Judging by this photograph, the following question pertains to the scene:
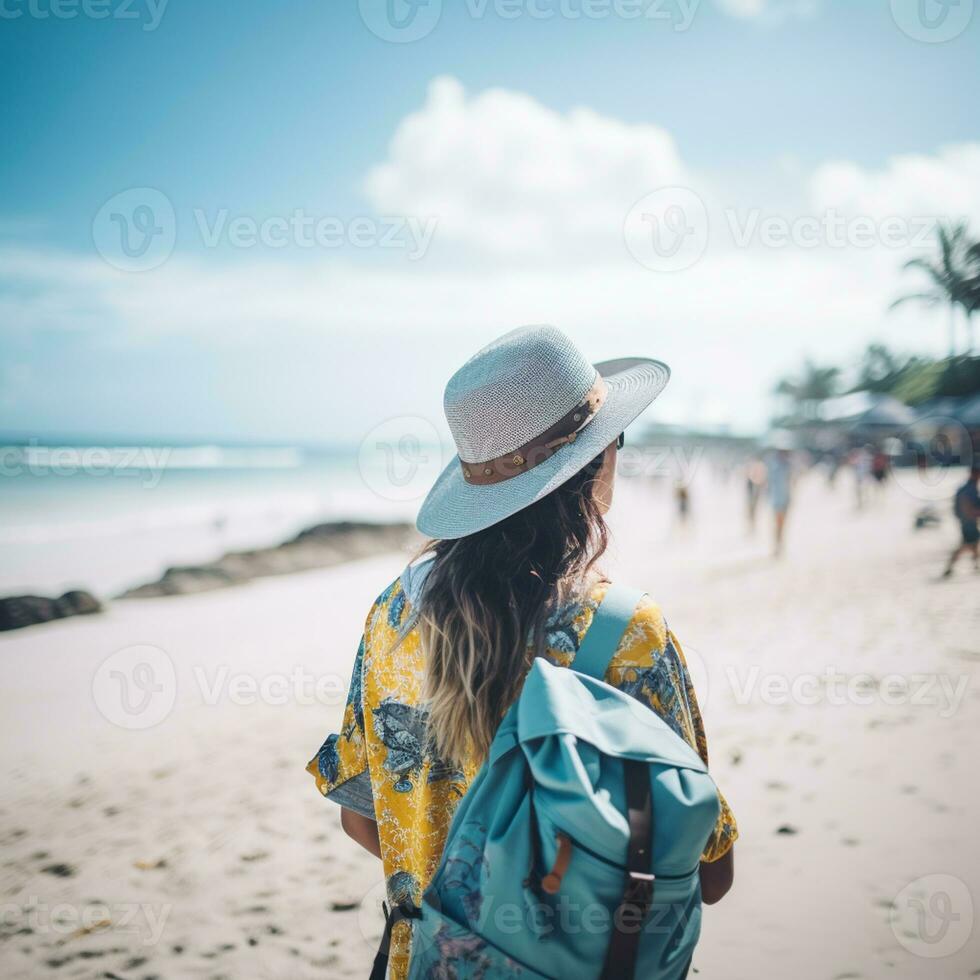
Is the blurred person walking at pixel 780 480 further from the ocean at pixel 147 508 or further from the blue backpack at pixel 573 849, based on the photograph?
the blue backpack at pixel 573 849

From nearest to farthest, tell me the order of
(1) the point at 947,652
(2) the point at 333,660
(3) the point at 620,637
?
(3) the point at 620,637, (1) the point at 947,652, (2) the point at 333,660

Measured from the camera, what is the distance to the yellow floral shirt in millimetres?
1197

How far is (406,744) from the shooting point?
1388mm

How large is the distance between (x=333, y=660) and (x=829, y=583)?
6.55 metres

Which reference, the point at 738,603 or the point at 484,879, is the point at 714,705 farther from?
the point at 484,879

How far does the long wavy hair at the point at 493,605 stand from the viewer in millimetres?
1210

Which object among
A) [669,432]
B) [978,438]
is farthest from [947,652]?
[669,432]

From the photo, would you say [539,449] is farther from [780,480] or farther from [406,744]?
[780,480]

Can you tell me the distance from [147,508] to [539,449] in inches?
1069

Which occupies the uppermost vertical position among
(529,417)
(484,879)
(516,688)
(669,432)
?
(669,432)

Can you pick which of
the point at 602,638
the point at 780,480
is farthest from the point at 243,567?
the point at 602,638

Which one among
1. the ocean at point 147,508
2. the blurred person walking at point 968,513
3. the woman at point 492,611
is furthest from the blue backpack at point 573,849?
the ocean at point 147,508

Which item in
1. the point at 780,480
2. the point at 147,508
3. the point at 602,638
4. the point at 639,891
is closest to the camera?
the point at 639,891

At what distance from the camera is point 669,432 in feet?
219
